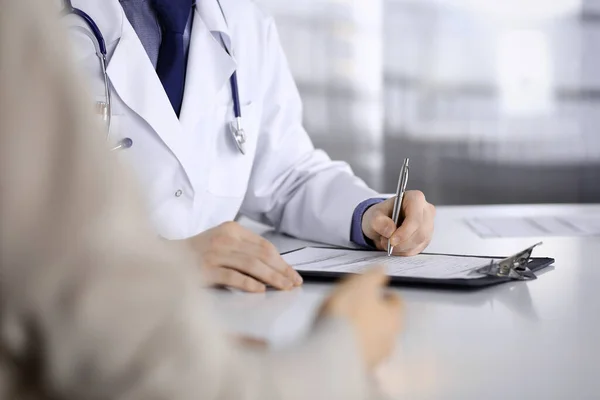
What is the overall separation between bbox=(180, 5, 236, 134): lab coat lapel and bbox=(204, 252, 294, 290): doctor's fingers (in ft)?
1.69

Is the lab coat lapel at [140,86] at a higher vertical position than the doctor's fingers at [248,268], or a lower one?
higher

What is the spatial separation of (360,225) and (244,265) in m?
0.42

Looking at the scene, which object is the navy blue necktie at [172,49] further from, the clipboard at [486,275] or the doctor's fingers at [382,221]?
the clipboard at [486,275]

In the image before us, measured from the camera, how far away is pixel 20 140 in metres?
0.31

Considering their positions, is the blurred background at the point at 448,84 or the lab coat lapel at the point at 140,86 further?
the blurred background at the point at 448,84

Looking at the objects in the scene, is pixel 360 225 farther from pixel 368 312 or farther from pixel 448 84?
pixel 448 84

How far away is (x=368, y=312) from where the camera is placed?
1.65ft

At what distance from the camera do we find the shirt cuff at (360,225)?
4.25 ft

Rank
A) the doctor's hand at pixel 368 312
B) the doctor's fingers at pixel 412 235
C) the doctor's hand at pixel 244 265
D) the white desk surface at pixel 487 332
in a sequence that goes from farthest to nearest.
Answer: the doctor's fingers at pixel 412 235 → the doctor's hand at pixel 244 265 → the white desk surface at pixel 487 332 → the doctor's hand at pixel 368 312

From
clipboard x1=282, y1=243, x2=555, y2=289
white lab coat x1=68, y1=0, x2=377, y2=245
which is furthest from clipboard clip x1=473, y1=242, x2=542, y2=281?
white lab coat x1=68, y1=0, x2=377, y2=245

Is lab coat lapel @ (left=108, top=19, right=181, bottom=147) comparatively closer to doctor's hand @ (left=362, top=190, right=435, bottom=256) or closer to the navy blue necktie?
the navy blue necktie

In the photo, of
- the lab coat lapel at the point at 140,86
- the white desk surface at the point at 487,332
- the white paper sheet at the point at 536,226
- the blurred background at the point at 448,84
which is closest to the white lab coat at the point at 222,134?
the lab coat lapel at the point at 140,86

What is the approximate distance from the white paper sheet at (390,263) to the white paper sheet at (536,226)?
35 centimetres

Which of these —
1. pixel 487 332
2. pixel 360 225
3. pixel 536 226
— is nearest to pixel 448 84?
pixel 536 226
